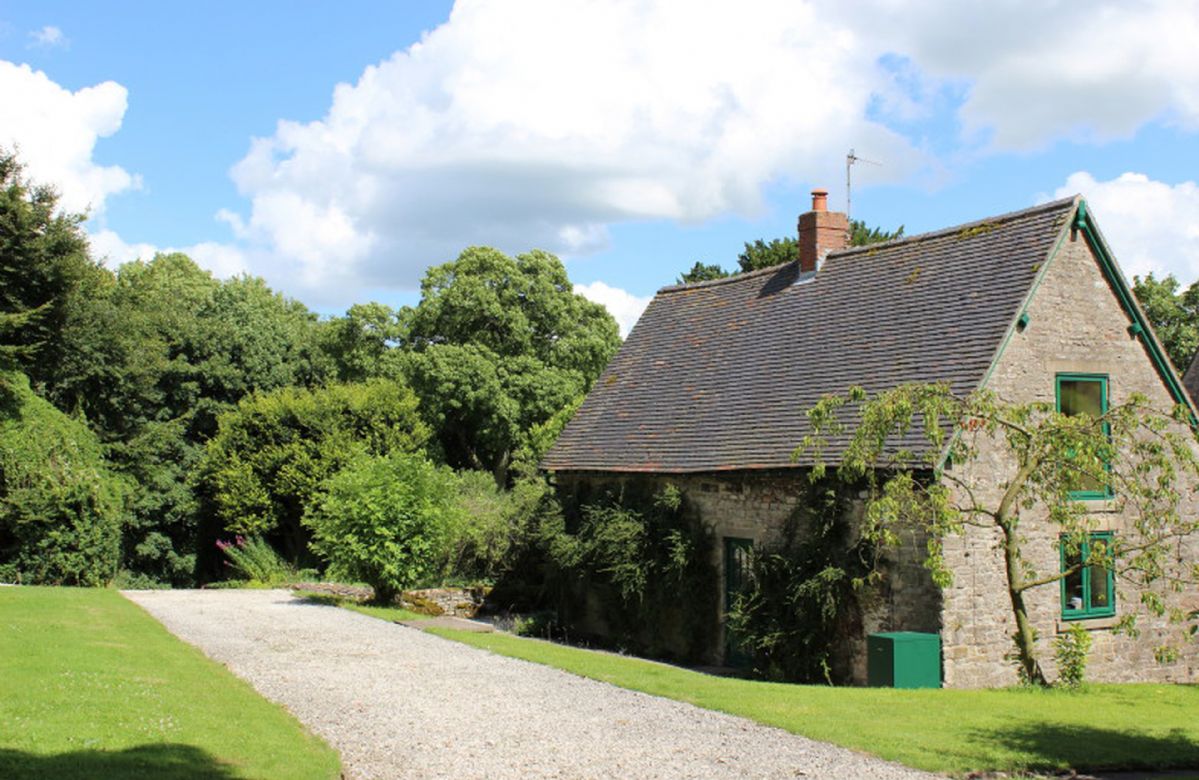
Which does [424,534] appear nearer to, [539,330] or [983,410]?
[983,410]

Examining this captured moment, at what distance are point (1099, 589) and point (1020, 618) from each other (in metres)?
3.69

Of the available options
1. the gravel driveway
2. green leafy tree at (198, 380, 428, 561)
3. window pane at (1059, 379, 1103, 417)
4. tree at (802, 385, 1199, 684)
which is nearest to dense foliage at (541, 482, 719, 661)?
the gravel driveway

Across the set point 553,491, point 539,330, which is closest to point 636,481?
point 553,491

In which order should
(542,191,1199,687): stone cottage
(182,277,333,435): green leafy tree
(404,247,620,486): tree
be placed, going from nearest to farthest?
(542,191,1199,687): stone cottage → (182,277,333,435): green leafy tree → (404,247,620,486): tree

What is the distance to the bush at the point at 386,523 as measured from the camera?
23.5m

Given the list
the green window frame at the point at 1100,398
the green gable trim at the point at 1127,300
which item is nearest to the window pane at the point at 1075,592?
the green window frame at the point at 1100,398

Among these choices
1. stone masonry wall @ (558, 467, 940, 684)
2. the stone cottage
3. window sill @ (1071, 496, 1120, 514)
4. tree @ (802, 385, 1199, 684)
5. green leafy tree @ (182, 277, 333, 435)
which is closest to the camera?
tree @ (802, 385, 1199, 684)

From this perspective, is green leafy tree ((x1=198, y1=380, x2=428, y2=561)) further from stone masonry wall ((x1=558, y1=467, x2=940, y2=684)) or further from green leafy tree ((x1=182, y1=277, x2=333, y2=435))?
stone masonry wall ((x1=558, y1=467, x2=940, y2=684))

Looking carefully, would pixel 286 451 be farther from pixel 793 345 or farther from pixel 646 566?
pixel 793 345

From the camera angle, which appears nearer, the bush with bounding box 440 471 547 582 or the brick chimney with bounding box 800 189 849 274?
the brick chimney with bounding box 800 189 849 274

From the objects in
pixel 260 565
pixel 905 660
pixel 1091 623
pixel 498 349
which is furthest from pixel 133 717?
pixel 498 349

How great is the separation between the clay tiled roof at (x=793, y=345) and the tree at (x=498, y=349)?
56.4ft

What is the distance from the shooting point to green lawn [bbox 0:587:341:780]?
29.4 feet

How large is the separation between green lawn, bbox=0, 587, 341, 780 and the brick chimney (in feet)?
46.2
